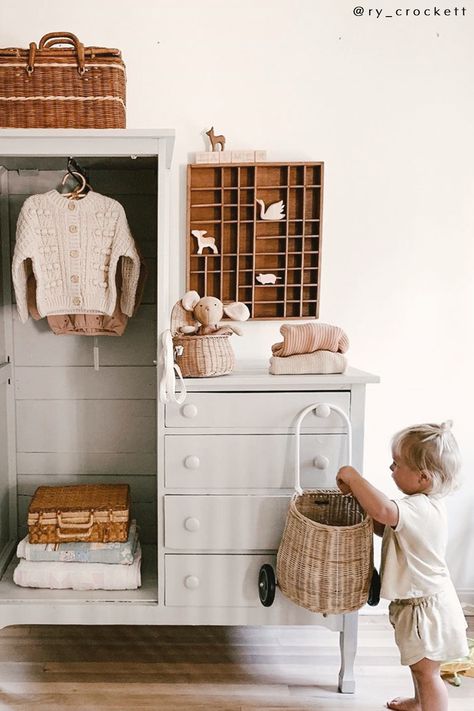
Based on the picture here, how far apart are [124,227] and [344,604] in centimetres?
129

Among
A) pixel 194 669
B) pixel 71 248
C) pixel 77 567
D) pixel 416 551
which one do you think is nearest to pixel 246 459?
pixel 416 551

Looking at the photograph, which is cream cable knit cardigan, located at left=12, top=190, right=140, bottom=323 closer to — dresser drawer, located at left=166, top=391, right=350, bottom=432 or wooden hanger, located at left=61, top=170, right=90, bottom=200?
wooden hanger, located at left=61, top=170, right=90, bottom=200

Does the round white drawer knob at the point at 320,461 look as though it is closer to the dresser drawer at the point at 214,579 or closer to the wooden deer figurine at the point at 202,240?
the dresser drawer at the point at 214,579

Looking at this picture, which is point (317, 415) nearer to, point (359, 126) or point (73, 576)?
point (73, 576)

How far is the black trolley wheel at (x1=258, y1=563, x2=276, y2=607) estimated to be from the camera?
5.94ft

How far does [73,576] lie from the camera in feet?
6.33

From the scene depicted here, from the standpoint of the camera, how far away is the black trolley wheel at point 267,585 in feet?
5.94

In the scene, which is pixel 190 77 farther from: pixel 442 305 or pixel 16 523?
pixel 16 523

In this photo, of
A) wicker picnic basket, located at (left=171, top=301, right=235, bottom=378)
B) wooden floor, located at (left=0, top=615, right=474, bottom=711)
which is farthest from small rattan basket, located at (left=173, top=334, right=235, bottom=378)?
wooden floor, located at (left=0, top=615, right=474, bottom=711)

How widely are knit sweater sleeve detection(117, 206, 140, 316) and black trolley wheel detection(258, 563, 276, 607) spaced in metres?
0.91

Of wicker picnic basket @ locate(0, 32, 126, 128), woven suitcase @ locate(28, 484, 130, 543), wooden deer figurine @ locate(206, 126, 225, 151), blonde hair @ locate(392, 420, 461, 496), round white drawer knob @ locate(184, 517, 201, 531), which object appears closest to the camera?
blonde hair @ locate(392, 420, 461, 496)

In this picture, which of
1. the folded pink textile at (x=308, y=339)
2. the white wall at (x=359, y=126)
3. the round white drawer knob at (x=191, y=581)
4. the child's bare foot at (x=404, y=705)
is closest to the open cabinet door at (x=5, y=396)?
the white wall at (x=359, y=126)

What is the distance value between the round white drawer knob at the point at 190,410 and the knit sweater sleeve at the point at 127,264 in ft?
1.35

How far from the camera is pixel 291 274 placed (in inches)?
90.4
